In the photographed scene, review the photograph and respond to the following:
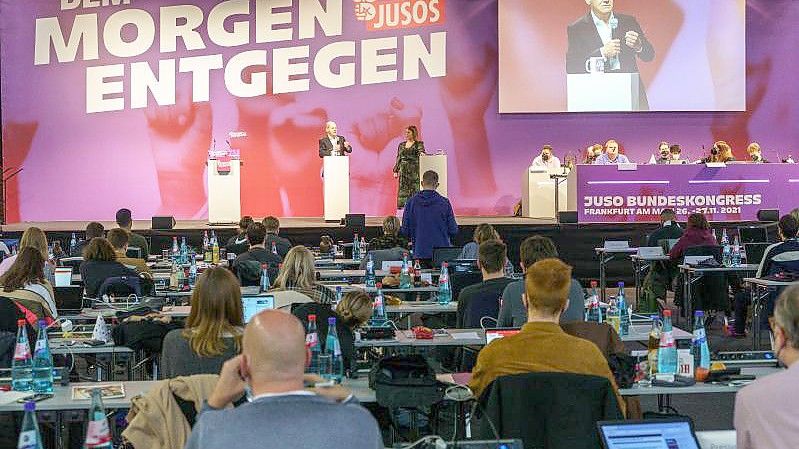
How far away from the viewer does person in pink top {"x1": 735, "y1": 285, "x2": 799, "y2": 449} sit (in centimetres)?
274

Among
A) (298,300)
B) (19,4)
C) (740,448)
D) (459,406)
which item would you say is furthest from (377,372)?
(19,4)

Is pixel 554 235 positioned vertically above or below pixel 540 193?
below

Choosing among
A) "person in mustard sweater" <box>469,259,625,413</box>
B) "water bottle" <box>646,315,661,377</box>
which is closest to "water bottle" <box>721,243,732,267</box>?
"water bottle" <box>646,315,661,377</box>

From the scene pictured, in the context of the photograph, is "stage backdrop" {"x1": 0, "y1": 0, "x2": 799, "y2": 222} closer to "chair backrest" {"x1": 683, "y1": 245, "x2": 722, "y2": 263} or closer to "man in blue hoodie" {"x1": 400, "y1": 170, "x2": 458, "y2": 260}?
"man in blue hoodie" {"x1": 400, "y1": 170, "x2": 458, "y2": 260}

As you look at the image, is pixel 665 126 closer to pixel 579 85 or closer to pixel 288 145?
pixel 579 85

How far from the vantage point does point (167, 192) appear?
18.8 metres

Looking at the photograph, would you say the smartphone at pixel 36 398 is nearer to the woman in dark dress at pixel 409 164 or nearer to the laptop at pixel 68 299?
the laptop at pixel 68 299

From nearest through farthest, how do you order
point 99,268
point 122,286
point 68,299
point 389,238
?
point 68,299 → point 122,286 → point 99,268 → point 389,238

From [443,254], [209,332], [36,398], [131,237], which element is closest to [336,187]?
[131,237]

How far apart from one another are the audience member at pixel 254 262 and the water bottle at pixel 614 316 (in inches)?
122

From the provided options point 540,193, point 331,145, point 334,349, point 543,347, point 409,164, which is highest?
point 331,145

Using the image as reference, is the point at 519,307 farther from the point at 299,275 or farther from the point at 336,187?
the point at 336,187

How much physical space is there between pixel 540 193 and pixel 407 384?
13238 millimetres

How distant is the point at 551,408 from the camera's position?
3617mm
